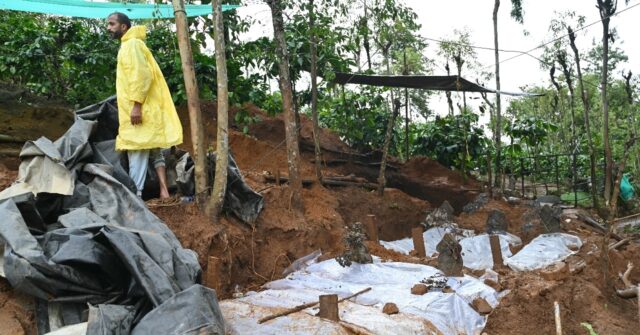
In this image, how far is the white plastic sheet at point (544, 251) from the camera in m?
6.04

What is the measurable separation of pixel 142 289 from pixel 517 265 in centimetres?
440

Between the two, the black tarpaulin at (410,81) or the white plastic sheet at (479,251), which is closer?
the white plastic sheet at (479,251)

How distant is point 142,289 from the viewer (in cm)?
293

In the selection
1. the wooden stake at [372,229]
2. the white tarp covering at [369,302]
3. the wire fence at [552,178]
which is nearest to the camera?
the white tarp covering at [369,302]

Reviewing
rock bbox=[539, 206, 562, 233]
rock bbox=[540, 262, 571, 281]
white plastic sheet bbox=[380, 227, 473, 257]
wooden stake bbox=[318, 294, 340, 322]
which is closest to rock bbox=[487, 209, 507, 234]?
white plastic sheet bbox=[380, 227, 473, 257]

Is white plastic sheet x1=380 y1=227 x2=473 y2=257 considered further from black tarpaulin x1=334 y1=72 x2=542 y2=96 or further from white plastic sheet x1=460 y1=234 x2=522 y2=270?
black tarpaulin x1=334 y1=72 x2=542 y2=96

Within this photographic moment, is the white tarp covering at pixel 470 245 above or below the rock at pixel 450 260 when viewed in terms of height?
below

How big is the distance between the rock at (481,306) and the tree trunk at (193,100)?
8.46 ft

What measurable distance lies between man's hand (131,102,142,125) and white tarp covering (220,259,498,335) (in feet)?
5.68

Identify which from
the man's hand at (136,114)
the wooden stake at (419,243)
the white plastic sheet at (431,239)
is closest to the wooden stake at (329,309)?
the man's hand at (136,114)

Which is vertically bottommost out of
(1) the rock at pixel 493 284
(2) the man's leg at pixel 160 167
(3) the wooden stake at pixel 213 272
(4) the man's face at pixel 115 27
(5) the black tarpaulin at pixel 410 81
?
(1) the rock at pixel 493 284

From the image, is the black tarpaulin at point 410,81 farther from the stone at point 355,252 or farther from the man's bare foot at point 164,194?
the man's bare foot at point 164,194

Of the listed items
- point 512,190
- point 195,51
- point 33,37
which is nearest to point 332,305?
point 195,51

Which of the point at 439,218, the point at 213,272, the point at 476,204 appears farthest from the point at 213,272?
the point at 476,204
